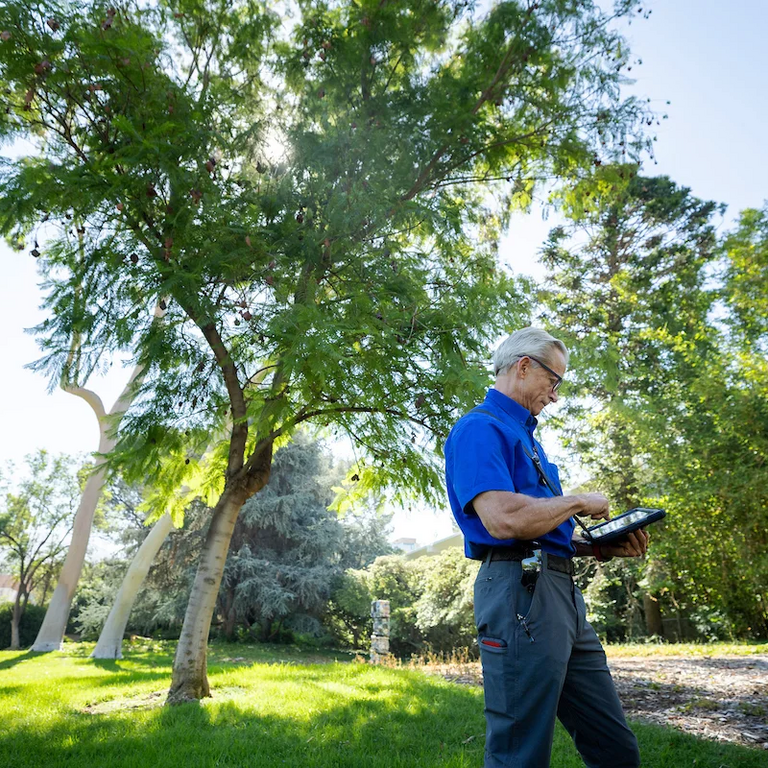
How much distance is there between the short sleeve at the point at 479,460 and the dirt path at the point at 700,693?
3.71 meters

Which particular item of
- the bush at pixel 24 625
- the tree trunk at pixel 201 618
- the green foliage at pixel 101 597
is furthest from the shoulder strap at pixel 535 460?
the bush at pixel 24 625

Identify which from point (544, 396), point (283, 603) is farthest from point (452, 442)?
point (283, 603)

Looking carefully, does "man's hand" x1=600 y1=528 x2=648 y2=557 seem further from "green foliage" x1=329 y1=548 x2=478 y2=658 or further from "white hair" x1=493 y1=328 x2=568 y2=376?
"green foliage" x1=329 y1=548 x2=478 y2=658

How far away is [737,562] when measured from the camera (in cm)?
1184

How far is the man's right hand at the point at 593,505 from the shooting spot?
1925 mm

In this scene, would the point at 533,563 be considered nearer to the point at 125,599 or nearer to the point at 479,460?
the point at 479,460

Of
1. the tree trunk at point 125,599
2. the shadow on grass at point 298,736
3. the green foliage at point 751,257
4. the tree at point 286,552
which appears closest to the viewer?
the shadow on grass at point 298,736

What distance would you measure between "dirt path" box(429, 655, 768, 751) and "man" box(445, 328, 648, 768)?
10.0 ft

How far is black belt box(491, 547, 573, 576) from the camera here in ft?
6.26

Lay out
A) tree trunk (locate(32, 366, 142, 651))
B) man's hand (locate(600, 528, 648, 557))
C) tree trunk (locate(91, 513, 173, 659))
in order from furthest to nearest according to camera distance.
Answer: tree trunk (locate(32, 366, 142, 651)) < tree trunk (locate(91, 513, 173, 659)) < man's hand (locate(600, 528, 648, 557))

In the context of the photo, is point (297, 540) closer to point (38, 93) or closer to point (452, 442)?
point (38, 93)

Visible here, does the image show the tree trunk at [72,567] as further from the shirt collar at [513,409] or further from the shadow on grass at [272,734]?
the shirt collar at [513,409]

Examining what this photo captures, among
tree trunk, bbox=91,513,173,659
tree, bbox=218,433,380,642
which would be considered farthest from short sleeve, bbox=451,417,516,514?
tree, bbox=218,433,380,642

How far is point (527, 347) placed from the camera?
7.38 ft
